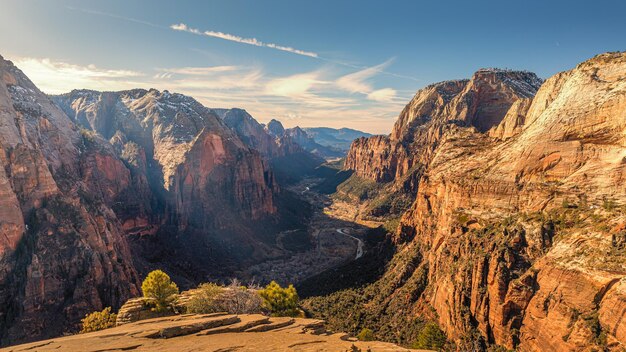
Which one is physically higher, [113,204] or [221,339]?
[221,339]

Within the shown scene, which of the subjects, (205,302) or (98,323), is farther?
(98,323)

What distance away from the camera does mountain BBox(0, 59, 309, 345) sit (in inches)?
2584

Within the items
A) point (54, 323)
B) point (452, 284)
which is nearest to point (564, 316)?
point (452, 284)

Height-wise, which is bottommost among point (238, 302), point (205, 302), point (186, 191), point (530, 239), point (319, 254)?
point (319, 254)

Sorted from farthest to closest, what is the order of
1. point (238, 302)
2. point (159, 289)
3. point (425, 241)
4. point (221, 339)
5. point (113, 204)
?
1. point (113, 204)
2. point (425, 241)
3. point (159, 289)
4. point (238, 302)
5. point (221, 339)

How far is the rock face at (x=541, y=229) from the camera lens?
4012 centimetres

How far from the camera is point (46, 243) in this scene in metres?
69.4

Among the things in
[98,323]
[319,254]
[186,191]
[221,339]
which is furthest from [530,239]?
[186,191]

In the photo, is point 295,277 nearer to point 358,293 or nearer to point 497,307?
point 358,293

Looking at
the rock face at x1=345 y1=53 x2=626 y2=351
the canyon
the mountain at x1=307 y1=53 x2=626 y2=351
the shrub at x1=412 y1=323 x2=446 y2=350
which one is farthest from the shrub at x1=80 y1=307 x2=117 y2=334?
the rock face at x1=345 y1=53 x2=626 y2=351

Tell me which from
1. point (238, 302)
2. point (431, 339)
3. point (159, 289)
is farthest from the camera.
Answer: point (431, 339)

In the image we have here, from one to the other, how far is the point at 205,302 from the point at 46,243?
47.3m

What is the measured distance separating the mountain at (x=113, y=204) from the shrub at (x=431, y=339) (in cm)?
6371

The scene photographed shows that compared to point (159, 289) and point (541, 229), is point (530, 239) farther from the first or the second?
point (159, 289)
